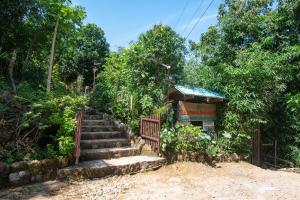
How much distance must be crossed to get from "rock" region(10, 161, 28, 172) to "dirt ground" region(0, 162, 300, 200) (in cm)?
37

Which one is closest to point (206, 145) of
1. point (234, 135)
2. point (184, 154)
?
point (184, 154)

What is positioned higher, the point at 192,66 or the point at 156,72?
the point at 192,66

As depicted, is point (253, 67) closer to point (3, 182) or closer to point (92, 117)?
point (92, 117)

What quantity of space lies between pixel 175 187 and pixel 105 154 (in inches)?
87.8

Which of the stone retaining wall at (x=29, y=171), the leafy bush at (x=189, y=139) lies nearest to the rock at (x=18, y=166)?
the stone retaining wall at (x=29, y=171)

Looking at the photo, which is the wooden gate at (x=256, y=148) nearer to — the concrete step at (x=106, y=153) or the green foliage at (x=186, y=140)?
the green foliage at (x=186, y=140)

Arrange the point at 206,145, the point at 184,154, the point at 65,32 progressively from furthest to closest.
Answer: the point at 65,32, the point at 206,145, the point at 184,154

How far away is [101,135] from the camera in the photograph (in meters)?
8.07

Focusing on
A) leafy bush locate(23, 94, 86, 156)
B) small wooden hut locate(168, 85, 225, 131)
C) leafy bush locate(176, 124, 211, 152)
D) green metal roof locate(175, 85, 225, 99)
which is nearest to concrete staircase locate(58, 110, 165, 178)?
leafy bush locate(23, 94, 86, 156)

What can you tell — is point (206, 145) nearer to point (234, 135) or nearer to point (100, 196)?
point (234, 135)

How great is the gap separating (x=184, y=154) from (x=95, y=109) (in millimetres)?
4058

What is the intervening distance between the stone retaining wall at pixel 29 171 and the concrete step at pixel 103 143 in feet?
4.14

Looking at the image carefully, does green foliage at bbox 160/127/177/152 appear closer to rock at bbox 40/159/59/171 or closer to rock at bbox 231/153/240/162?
rock at bbox 231/153/240/162

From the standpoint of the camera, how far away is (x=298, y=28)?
11.8 metres
